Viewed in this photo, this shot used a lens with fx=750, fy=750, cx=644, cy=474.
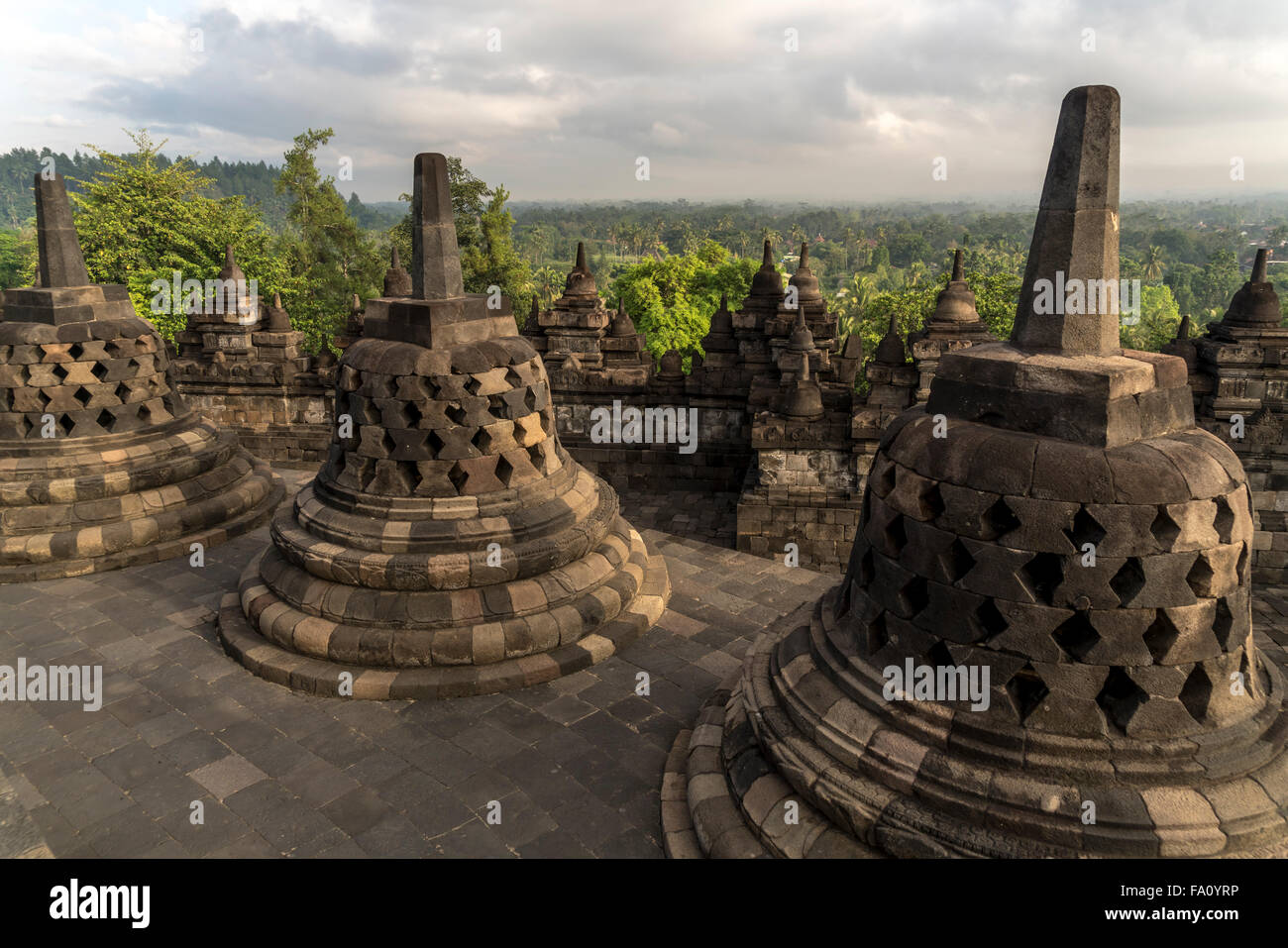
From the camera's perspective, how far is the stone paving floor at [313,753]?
16.5ft

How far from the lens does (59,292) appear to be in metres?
9.88

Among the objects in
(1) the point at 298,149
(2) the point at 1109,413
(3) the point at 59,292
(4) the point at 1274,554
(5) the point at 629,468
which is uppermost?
(1) the point at 298,149

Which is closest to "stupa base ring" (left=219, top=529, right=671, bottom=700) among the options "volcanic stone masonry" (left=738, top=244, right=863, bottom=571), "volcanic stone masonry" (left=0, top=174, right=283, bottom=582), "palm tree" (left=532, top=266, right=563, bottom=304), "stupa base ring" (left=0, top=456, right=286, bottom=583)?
"stupa base ring" (left=0, top=456, right=286, bottom=583)

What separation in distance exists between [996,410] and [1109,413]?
535 millimetres

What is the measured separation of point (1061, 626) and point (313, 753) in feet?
17.5

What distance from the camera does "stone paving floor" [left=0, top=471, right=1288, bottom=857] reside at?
5.04 metres

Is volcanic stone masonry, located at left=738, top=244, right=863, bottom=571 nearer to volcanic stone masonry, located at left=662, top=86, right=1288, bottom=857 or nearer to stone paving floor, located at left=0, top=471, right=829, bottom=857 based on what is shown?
stone paving floor, located at left=0, top=471, right=829, bottom=857

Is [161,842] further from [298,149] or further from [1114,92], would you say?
[298,149]

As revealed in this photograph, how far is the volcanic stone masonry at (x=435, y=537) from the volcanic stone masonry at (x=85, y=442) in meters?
2.64

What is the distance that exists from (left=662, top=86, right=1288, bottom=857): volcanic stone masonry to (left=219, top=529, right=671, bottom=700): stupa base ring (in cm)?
283

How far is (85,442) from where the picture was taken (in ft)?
32.2

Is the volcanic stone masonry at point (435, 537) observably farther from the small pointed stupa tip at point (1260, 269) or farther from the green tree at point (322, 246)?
the green tree at point (322, 246)

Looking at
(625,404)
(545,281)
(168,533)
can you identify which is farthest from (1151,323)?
(168,533)
